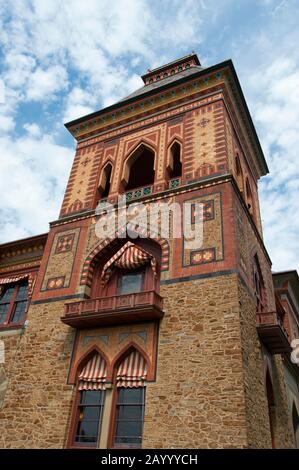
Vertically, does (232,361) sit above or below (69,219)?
below

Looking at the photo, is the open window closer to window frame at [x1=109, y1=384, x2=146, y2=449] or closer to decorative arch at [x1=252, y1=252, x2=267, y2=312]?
decorative arch at [x1=252, y1=252, x2=267, y2=312]

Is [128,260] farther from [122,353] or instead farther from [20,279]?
[20,279]

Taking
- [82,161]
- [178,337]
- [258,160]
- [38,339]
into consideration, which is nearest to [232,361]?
[178,337]

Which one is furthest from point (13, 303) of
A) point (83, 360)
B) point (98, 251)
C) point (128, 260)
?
point (128, 260)

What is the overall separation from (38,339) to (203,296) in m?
5.95

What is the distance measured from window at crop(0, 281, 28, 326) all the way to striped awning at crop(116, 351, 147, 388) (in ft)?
19.4

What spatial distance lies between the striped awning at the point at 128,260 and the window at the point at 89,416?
12.8 feet

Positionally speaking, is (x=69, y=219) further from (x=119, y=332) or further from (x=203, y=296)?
(x=203, y=296)

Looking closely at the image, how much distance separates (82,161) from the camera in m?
18.9

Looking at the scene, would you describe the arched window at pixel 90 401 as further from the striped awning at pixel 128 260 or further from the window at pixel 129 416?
the striped awning at pixel 128 260

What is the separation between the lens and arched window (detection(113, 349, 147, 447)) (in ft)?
35.2

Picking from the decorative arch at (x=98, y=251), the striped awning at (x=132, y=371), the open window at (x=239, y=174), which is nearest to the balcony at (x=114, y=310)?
the striped awning at (x=132, y=371)

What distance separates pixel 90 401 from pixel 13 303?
6.59 metres

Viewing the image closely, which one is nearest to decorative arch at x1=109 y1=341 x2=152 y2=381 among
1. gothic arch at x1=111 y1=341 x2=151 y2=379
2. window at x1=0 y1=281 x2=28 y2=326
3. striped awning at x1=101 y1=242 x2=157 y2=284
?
gothic arch at x1=111 y1=341 x2=151 y2=379
